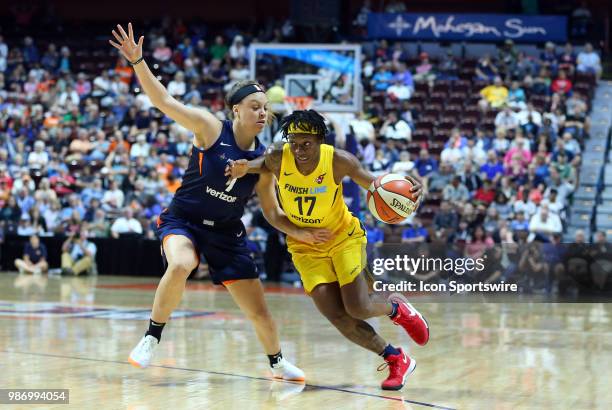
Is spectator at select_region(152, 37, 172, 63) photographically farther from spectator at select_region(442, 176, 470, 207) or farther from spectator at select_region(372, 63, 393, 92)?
spectator at select_region(442, 176, 470, 207)

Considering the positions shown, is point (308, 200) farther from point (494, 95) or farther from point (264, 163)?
point (494, 95)

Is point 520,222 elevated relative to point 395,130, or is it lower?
lower

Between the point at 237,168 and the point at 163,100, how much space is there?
24.4 inches

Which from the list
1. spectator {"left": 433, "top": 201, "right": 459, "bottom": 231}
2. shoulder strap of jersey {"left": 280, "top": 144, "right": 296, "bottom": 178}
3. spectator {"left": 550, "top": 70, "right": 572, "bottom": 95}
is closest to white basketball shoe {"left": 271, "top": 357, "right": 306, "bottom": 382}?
shoulder strap of jersey {"left": 280, "top": 144, "right": 296, "bottom": 178}

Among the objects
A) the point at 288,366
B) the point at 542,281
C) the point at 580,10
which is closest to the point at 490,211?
the point at 542,281

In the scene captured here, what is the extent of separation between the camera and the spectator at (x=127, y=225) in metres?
17.9

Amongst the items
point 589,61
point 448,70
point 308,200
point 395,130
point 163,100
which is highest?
point 589,61

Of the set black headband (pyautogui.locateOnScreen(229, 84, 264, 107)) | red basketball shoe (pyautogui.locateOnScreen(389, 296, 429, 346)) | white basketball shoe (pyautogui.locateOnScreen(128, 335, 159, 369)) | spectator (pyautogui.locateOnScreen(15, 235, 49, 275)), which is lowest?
spectator (pyautogui.locateOnScreen(15, 235, 49, 275))

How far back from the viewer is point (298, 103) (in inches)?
676

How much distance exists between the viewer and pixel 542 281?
13.5 metres

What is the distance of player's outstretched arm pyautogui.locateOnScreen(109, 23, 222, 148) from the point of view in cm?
610

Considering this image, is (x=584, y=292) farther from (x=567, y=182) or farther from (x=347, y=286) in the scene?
(x=347, y=286)

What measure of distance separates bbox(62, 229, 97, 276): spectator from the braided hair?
483 inches

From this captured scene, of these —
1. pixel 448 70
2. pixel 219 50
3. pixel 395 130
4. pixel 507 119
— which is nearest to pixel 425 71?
pixel 448 70
